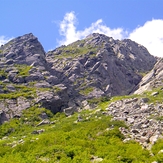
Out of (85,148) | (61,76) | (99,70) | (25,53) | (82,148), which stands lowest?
(85,148)

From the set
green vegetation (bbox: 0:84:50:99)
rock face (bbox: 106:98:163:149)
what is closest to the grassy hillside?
rock face (bbox: 106:98:163:149)

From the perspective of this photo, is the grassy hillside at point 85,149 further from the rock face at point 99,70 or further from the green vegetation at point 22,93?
the rock face at point 99,70

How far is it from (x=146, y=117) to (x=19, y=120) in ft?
99.4

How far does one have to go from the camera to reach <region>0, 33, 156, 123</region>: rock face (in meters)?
72.8

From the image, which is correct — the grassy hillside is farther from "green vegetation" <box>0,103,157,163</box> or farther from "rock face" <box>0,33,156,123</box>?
"rock face" <box>0,33,156,123</box>

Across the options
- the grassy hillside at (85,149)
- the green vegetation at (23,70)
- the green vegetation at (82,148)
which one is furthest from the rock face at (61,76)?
the grassy hillside at (85,149)

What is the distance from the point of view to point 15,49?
132 metres

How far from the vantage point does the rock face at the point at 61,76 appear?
72.8m

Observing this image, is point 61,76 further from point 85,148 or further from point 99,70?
point 85,148

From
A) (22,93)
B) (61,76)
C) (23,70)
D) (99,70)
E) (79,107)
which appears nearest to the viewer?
(22,93)

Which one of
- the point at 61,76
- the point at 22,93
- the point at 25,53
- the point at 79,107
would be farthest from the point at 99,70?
the point at 22,93

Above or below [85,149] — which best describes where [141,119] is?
above

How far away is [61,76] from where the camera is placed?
11594 centimetres

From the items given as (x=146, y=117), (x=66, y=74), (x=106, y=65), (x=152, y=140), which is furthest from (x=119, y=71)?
(x=152, y=140)
